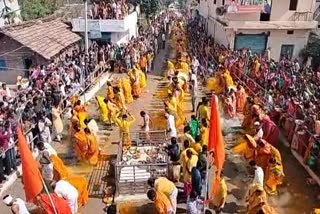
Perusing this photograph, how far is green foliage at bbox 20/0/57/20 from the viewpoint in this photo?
36375mm

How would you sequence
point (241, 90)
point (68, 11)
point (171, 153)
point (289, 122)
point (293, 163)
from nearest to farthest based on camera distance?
point (171, 153)
point (293, 163)
point (289, 122)
point (241, 90)
point (68, 11)

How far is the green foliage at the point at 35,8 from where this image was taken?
3638 centimetres

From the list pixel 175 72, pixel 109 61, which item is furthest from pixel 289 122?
pixel 109 61

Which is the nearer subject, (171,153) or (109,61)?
(171,153)

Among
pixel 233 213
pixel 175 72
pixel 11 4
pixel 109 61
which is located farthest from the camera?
pixel 11 4

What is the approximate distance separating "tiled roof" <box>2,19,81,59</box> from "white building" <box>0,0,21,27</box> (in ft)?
25.6

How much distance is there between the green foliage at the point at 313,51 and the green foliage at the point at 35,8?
23006 mm

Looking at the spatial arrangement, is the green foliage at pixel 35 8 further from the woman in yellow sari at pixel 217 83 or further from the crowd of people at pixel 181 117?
the woman in yellow sari at pixel 217 83

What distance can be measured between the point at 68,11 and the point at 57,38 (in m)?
9.72

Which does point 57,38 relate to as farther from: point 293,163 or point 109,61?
point 293,163

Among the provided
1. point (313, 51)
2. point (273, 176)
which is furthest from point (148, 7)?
point (273, 176)

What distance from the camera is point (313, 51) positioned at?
25.1 m

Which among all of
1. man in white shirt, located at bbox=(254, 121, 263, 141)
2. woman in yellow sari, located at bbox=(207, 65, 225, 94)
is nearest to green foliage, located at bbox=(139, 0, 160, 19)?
woman in yellow sari, located at bbox=(207, 65, 225, 94)

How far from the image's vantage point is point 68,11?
32.6 meters
